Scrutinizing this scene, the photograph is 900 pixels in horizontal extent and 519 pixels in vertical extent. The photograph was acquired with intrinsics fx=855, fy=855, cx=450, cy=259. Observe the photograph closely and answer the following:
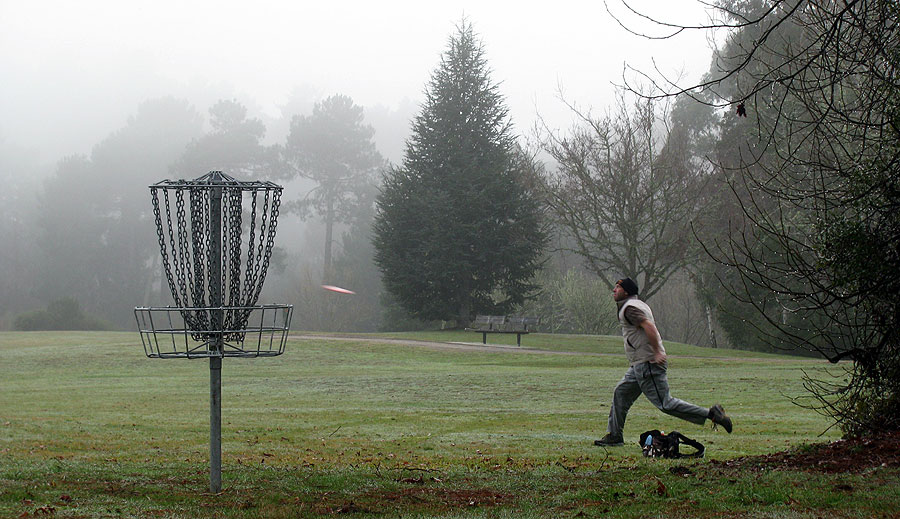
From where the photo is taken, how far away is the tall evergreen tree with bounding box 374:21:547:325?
147 ft

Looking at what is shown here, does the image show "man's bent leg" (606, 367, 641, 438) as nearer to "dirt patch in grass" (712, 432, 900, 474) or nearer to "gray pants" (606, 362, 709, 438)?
"gray pants" (606, 362, 709, 438)

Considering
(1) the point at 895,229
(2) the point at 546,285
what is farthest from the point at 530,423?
(2) the point at 546,285

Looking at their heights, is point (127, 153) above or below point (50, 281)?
above

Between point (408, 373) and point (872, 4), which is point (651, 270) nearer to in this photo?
point (408, 373)

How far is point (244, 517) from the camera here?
595 centimetres

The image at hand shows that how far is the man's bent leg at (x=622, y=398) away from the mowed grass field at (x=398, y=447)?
0.85 feet

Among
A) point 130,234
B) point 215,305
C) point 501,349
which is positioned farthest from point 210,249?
point 130,234

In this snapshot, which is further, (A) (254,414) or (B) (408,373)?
(B) (408,373)


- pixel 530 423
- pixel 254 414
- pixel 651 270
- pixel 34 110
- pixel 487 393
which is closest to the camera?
pixel 530 423

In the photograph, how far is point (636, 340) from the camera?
946 cm

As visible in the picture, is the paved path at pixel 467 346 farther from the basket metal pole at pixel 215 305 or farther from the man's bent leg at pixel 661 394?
the basket metal pole at pixel 215 305

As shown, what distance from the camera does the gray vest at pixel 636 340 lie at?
30.7 ft

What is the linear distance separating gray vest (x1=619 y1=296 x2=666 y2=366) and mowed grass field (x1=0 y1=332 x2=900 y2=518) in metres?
1.07

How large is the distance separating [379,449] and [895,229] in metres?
6.30
